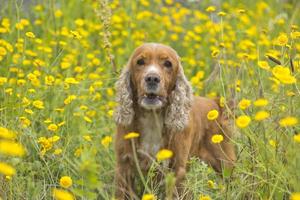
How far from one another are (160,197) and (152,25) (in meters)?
3.50

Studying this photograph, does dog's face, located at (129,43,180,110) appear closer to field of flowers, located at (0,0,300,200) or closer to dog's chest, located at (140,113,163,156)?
dog's chest, located at (140,113,163,156)

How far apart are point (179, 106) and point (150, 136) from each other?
298mm

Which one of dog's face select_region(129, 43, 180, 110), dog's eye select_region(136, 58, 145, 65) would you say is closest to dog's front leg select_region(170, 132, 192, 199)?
dog's face select_region(129, 43, 180, 110)

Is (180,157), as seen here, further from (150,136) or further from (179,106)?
(179,106)

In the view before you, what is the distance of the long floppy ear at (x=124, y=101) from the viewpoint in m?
4.33

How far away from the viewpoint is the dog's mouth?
4.23 meters

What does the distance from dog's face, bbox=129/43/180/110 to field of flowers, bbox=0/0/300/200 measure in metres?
0.28

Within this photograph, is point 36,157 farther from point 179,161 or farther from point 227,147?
point 227,147

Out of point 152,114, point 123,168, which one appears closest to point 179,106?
point 152,114

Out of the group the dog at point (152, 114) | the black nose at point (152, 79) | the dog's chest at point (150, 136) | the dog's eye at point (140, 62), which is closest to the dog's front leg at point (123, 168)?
the dog at point (152, 114)

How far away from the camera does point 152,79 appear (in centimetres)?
417

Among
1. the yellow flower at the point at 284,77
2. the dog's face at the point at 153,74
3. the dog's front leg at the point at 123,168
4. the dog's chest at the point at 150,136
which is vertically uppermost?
the yellow flower at the point at 284,77

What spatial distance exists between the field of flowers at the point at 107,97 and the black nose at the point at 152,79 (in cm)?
41

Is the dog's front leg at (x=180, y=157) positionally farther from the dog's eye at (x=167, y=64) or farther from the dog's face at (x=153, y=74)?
the dog's eye at (x=167, y=64)
